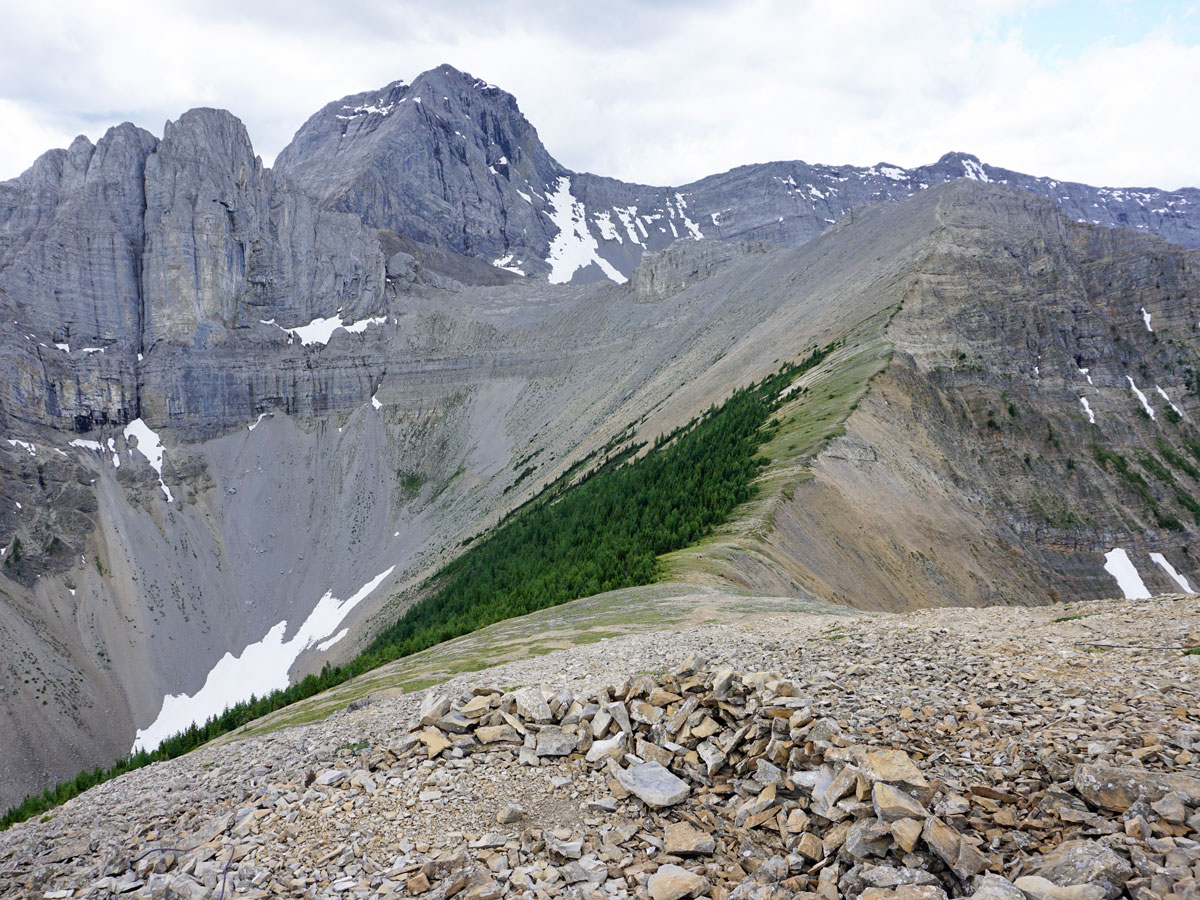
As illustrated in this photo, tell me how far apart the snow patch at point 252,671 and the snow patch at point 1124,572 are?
252 feet

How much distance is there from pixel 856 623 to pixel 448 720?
380 inches

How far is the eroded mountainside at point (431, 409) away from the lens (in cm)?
4909

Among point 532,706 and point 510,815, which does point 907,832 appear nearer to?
point 510,815

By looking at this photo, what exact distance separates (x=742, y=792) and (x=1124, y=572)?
58.6 metres

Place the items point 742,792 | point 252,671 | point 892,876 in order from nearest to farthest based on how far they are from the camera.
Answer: point 892,876 → point 742,792 → point 252,671

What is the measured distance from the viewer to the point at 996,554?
147 ft

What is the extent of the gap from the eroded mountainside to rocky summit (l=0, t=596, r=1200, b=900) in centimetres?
1951

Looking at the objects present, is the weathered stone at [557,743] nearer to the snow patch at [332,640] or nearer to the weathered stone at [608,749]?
the weathered stone at [608,749]

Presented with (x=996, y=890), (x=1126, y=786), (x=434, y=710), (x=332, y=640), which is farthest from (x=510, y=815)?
(x=332, y=640)

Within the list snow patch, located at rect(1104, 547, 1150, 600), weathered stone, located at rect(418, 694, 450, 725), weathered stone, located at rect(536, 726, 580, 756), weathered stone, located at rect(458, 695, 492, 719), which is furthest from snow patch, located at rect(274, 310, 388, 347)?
weathered stone, located at rect(536, 726, 580, 756)

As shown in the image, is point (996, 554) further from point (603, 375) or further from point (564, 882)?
point (603, 375)

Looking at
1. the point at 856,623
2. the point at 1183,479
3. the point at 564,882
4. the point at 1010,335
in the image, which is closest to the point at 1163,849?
the point at 564,882

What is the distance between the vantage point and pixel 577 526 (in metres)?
53.6

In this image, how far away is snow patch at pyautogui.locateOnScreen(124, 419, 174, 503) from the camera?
109938 mm
